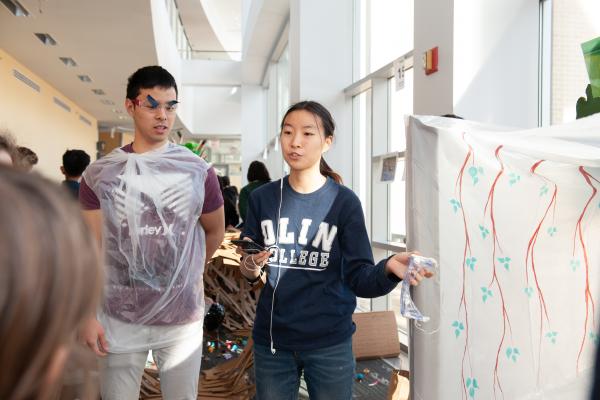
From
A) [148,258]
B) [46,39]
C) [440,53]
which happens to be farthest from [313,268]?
[46,39]

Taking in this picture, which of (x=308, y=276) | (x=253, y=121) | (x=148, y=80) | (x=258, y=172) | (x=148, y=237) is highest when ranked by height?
(x=253, y=121)

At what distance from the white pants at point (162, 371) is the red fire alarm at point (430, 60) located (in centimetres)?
208

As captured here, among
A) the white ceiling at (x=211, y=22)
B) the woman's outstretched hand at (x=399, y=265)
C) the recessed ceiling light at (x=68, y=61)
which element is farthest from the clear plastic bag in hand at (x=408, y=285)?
the white ceiling at (x=211, y=22)

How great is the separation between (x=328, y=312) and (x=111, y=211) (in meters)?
0.71

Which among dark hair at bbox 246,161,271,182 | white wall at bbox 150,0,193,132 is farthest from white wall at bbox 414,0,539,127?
white wall at bbox 150,0,193,132

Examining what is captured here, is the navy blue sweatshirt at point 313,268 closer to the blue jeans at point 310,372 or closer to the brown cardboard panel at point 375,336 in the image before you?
the blue jeans at point 310,372

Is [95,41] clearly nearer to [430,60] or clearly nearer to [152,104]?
[430,60]

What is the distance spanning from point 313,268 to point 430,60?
1.94 m

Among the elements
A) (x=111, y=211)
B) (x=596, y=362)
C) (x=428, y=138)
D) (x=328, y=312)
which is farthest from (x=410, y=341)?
(x=596, y=362)

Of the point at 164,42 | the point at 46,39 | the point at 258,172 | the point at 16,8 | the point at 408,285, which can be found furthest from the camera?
the point at 164,42

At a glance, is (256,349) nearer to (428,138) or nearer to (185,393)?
(185,393)

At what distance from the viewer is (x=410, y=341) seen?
151 centimetres

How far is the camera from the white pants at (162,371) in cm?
157

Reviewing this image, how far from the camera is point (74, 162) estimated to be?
12.5 ft
